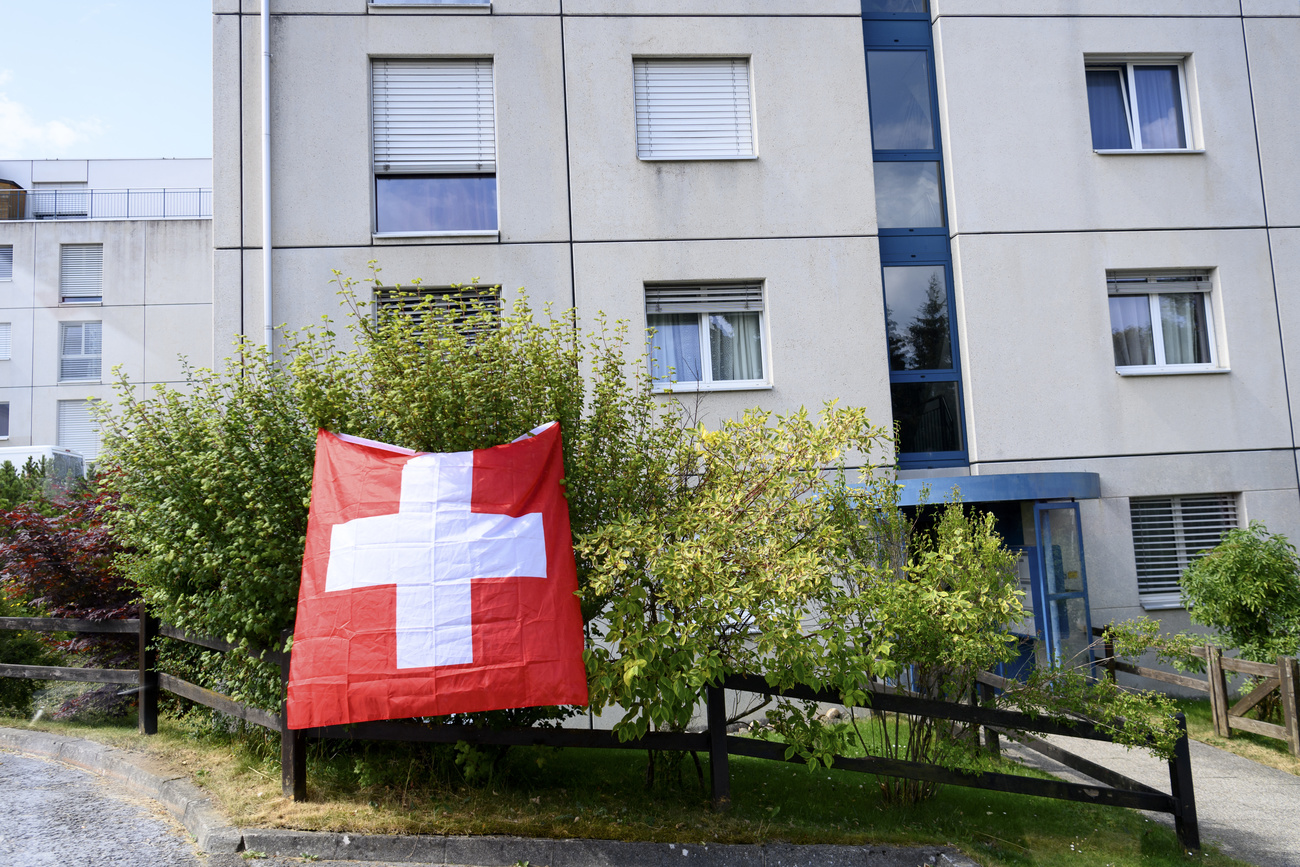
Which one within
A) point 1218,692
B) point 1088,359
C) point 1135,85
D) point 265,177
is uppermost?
Result: point 1135,85

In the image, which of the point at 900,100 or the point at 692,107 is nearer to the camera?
the point at 692,107

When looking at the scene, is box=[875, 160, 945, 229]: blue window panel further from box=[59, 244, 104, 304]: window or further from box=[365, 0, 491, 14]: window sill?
box=[59, 244, 104, 304]: window

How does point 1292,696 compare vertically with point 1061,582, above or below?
below

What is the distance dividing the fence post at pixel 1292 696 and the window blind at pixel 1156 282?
5.04 meters

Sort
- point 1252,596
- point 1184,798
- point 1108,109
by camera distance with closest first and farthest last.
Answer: point 1184,798 → point 1252,596 → point 1108,109

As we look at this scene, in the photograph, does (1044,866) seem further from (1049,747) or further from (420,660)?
(420,660)

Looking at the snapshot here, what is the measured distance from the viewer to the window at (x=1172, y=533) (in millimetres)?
10789

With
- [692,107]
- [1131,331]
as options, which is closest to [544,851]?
[692,107]

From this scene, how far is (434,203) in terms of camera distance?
1056 cm

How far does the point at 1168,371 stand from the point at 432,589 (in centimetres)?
984

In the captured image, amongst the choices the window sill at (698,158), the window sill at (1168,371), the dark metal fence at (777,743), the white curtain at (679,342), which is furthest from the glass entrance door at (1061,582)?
the window sill at (698,158)

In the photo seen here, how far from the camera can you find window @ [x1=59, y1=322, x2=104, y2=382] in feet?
91.4

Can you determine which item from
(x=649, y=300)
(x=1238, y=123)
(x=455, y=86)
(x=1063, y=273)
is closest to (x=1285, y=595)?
(x=1063, y=273)

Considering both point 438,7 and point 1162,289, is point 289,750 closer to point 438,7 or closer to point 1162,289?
point 438,7
